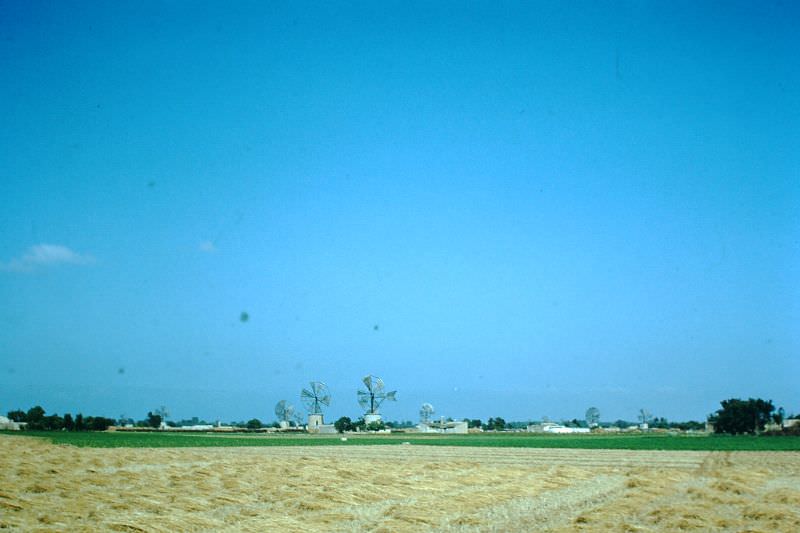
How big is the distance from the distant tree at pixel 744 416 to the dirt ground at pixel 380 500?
12488 centimetres

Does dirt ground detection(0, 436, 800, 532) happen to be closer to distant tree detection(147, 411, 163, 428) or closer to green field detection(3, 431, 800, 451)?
green field detection(3, 431, 800, 451)

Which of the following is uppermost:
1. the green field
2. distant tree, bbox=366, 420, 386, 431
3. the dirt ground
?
distant tree, bbox=366, 420, 386, 431

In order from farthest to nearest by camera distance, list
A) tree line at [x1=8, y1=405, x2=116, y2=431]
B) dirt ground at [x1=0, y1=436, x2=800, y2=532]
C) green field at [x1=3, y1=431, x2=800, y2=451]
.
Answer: tree line at [x1=8, y1=405, x2=116, y2=431] < green field at [x1=3, y1=431, x2=800, y2=451] < dirt ground at [x1=0, y1=436, x2=800, y2=532]

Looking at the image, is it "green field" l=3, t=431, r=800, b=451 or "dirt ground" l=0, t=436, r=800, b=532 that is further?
"green field" l=3, t=431, r=800, b=451

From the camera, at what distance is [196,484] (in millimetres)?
20031

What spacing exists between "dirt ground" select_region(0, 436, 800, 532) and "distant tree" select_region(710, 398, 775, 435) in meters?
125

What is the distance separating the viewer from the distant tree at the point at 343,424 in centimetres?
13875

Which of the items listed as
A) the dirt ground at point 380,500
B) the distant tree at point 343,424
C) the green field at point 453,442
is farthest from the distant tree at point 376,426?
the dirt ground at point 380,500

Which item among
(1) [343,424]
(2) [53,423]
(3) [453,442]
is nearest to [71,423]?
(2) [53,423]

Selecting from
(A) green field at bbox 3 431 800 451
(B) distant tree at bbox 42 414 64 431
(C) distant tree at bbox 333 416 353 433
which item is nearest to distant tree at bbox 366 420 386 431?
(C) distant tree at bbox 333 416 353 433

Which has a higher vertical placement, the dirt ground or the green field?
the green field

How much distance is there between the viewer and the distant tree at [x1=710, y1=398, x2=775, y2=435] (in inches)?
5364

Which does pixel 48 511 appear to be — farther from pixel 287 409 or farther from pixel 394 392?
pixel 287 409

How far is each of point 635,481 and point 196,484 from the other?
1327 cm
